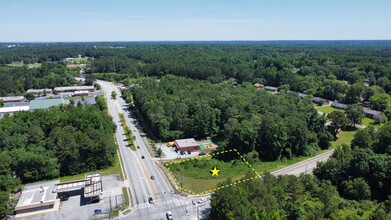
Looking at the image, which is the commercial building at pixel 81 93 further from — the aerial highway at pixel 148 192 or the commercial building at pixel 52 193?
the commercial building at pixel 52 193

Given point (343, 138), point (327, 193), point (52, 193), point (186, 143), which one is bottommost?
point (343, 138)

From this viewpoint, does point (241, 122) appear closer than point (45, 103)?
Yes

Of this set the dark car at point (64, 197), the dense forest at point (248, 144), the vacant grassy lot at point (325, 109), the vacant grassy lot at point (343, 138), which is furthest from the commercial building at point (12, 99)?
the vacant grassy lot at point (325, 109)

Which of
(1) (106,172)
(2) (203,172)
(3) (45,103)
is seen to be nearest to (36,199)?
(1) (106,172)

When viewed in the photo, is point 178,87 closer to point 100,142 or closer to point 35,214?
point 100,142

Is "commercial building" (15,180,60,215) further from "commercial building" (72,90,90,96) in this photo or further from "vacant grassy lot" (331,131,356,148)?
"commercial building" (72,90,90,96)

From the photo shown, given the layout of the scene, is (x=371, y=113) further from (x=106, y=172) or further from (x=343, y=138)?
(x=106, y=172)
